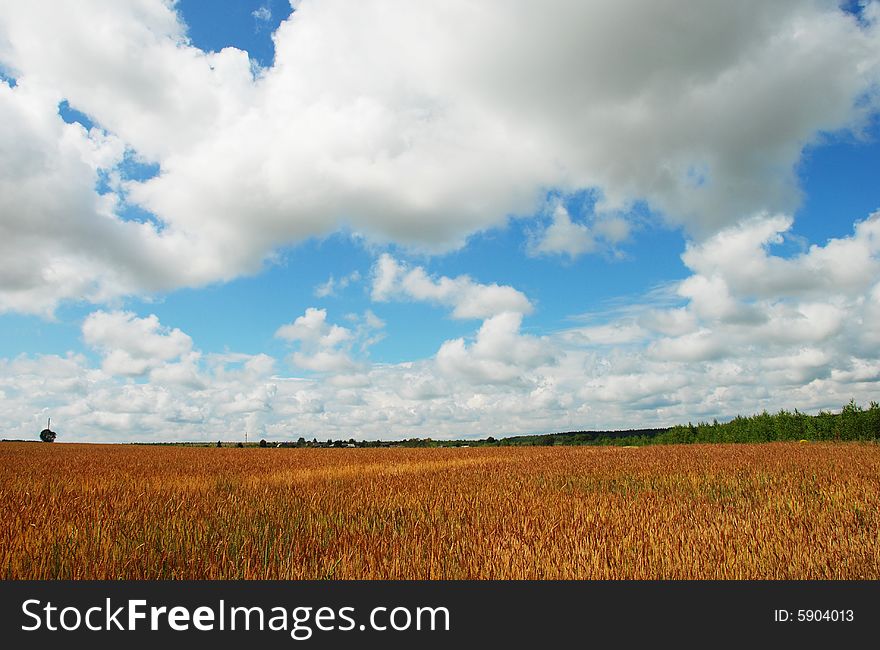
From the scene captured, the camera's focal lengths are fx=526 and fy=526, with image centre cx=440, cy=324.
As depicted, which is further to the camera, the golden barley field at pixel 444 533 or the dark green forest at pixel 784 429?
the dark green forest at pixel 784 429

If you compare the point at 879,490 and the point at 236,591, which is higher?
the point at 236,591

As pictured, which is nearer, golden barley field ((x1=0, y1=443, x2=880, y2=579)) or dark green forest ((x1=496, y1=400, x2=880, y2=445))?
golden barley field ((x1=0, y1=443, x2=880, y2=579))

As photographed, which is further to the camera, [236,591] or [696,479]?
[696,479]

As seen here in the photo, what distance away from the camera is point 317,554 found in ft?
16.7

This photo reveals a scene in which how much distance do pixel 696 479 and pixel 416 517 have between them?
737 cm

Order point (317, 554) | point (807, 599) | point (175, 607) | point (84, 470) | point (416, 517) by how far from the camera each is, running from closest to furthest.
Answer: point (175, 607) < point (807, 599) < point (317, 554) < point (416, 517) < point (84, 470)

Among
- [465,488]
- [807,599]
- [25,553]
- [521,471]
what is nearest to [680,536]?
[807,599]

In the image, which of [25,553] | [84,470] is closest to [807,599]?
[25,553]

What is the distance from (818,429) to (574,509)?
5068 centimetres

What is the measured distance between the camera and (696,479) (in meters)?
11.3

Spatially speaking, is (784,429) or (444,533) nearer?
(444,533)

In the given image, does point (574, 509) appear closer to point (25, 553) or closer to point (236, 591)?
point (236, 591)

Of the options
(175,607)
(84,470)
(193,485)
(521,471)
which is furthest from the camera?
(84,470)

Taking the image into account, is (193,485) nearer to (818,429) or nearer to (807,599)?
A: (807,599)
